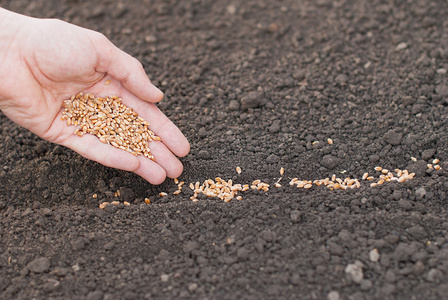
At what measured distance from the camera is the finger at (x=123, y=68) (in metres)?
3.00

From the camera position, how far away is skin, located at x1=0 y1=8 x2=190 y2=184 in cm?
295

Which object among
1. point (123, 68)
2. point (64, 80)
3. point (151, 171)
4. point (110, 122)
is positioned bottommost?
point (151, 171)

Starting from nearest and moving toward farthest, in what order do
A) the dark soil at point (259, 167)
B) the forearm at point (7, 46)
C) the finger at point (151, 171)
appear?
the dark soil at point (259, 167), the forearm at point (7, 46), the finger at point (151, 171)

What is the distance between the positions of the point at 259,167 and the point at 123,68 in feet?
3.68

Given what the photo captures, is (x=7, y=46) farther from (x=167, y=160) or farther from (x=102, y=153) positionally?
(x=167, y=160)

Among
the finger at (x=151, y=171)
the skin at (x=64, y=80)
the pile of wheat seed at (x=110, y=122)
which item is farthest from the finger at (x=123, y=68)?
the finger at (x=151, y=171)

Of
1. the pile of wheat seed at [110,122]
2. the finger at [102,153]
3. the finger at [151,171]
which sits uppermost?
the pile of wheat seed at [110,122]

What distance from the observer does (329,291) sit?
95.0 inches

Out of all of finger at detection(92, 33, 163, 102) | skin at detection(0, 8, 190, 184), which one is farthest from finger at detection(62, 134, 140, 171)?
finger at detection(92, 33, 163, 102)

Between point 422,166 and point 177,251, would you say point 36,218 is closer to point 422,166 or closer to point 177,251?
point 177,251

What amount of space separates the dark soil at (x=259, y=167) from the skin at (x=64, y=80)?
0.23 metres

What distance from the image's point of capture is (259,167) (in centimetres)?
323

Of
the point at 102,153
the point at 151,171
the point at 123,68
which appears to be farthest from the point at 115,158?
the point at 123,68

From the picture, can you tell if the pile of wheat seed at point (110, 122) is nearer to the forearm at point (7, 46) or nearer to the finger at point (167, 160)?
the finger at point (167, 160)
